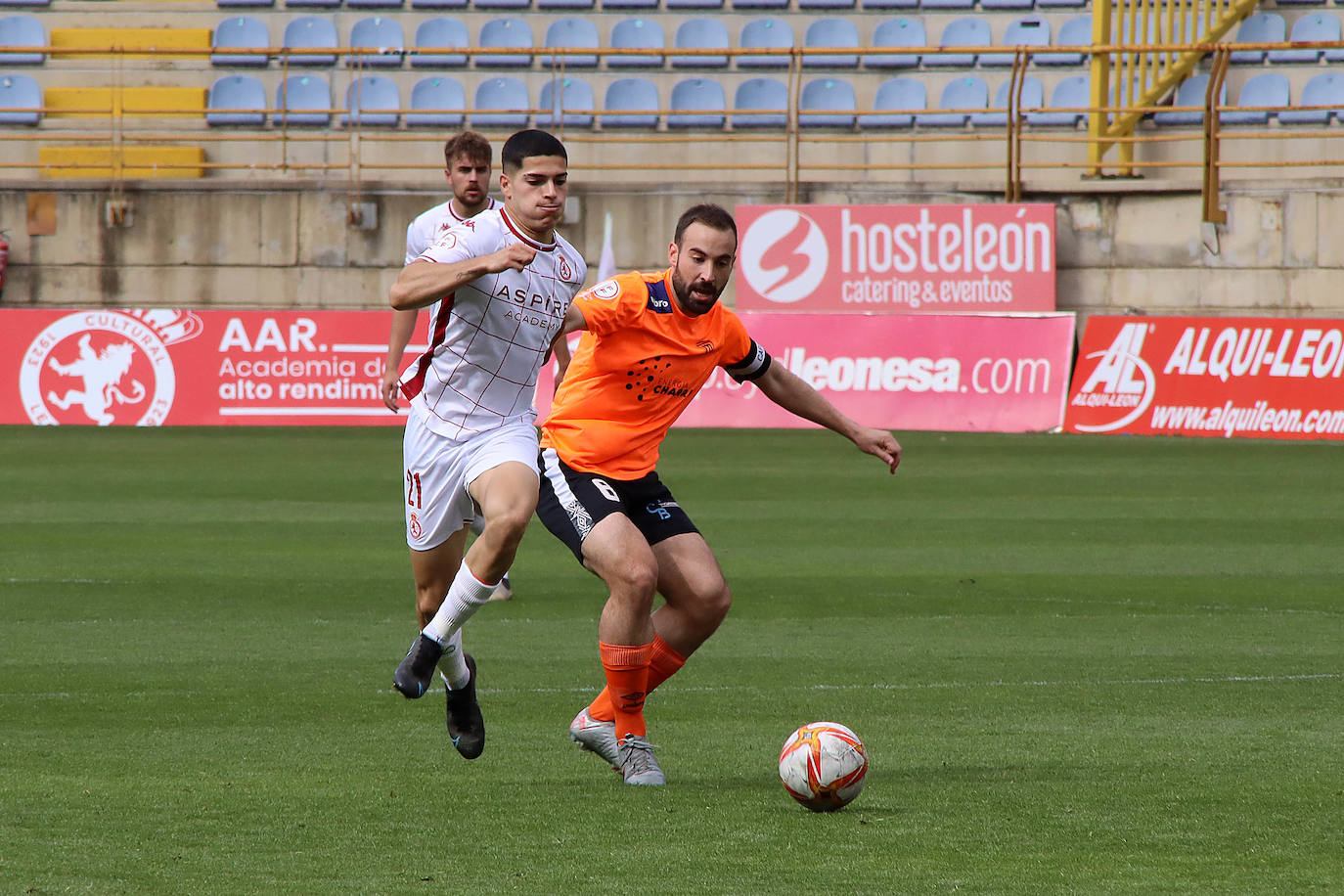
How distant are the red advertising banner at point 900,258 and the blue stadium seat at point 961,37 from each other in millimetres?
4747

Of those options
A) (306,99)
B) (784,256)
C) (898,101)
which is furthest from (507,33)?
(784,256)

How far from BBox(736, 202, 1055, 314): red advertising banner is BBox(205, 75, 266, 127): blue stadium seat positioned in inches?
330

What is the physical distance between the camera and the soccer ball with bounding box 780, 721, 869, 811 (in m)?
4.84

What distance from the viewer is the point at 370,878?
4.16 meters

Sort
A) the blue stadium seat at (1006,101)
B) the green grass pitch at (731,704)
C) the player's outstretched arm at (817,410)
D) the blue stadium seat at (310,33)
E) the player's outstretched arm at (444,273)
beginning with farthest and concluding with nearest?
1. the blue stadium seat at (310,33)
2. the blue stadium seat at (1006,101)
3. the player's outstretched arm at (817,410)
4. the player's outstretched arm at (444,273)
5. the green grass pitch at (731,704)

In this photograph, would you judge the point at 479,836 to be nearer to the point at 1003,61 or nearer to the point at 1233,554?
the point at 1233,554

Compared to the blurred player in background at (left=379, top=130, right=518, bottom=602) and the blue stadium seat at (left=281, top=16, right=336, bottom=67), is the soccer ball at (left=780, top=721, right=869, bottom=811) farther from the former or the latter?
the blue stadium seat at (left=281, top=16, right=336, bottom=67)

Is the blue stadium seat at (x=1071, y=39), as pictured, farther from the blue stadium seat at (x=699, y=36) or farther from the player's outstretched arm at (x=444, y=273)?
the player's outstretched arm at (x=444, y=273)

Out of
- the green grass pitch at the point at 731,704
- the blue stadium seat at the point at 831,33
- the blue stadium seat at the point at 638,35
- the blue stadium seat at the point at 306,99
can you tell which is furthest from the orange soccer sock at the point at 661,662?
the blue stadium seat at the point at 638,35

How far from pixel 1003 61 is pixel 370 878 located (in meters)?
22.9

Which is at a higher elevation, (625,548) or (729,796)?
(625,548)

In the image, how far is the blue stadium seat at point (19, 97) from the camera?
25.5m

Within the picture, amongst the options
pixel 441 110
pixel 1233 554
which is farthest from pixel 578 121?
pixel 1233 554

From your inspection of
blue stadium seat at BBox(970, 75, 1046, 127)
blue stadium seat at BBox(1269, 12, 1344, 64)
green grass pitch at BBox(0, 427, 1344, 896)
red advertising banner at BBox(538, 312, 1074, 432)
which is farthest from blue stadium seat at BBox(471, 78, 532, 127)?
green grass pitch at BBox(0, 427, 1344, 896)
